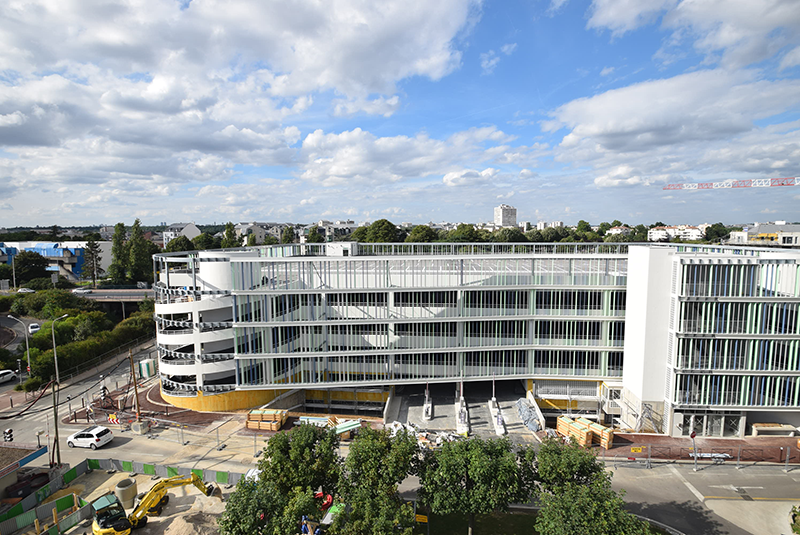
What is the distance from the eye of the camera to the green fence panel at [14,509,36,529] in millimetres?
26500

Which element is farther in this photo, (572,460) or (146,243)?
(146,243)

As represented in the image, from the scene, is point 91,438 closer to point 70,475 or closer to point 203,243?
point 70,475

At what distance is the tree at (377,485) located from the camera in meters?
20.5

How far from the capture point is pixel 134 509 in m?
27.7

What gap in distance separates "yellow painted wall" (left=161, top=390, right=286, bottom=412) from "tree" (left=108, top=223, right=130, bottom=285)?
7825 centimetres

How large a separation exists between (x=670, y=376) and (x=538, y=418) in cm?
1302

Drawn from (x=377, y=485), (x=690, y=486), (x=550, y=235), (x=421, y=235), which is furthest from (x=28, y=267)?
(x=550, y=235)

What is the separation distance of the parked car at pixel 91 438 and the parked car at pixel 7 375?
958 inches

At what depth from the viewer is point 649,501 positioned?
98.3 feet

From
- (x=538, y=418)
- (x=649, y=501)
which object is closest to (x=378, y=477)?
(x=649, y=501)

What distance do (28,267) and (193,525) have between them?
11312 centimetres

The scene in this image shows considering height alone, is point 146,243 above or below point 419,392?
above

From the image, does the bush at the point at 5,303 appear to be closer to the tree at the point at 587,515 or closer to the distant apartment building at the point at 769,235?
the tree at the point at 587,515

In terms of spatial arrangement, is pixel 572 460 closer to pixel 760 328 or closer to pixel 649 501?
pixel 649 501
